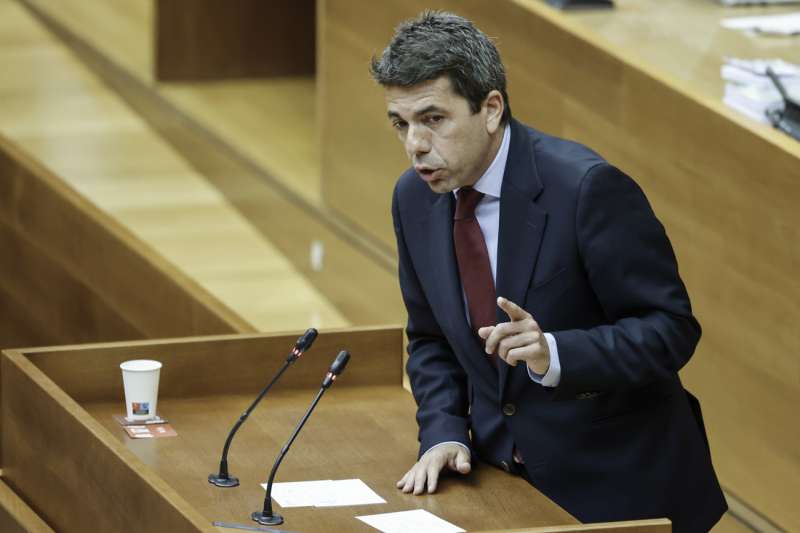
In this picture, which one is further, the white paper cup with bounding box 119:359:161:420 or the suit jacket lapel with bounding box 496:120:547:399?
the white paper cup with bounding box 119:359:161:420

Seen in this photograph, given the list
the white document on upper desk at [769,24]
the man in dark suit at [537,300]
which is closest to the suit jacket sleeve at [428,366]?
the man in dark suit at [537,300]

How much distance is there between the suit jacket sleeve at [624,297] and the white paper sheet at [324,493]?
0.30 metres

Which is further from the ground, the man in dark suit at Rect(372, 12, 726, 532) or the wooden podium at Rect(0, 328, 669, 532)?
the man in dark suit at Rect(372, 12, 726, 532)

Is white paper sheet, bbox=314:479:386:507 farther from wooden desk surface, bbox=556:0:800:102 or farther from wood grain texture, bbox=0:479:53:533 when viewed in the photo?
wooden desk surface, bbox=556:0:800:102

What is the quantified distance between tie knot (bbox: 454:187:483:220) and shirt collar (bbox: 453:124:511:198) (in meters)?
0.02

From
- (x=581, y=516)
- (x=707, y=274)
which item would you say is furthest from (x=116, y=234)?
(x=581, y=516)

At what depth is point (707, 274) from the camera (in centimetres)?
303

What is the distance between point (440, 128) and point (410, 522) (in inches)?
18.5

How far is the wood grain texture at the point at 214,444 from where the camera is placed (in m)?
2.02

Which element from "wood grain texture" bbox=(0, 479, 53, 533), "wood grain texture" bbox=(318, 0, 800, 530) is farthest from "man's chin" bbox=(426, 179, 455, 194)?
"wood grain texture" bbox=(318, 0, 800, 530)

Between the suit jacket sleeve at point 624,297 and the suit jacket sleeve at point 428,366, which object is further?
the suit jacket sleeve at point 428,366

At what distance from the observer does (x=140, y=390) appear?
2.33m

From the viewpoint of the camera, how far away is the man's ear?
6.51 ft

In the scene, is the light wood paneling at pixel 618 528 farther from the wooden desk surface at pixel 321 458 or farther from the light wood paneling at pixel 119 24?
the light wood paneling at pixel 119 24
